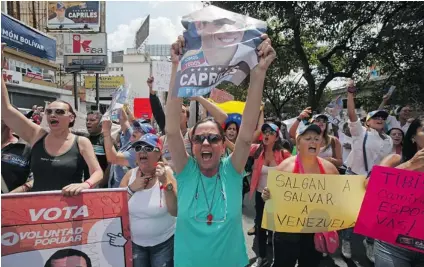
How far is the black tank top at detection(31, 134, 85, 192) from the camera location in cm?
292

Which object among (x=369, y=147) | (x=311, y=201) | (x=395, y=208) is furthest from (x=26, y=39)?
(x=395, y=208)

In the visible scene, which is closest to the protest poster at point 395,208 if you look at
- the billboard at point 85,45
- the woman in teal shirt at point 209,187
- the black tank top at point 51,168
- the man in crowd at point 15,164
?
the woman in teal shirt at point 209,187

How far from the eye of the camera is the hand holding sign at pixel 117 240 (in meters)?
2.67

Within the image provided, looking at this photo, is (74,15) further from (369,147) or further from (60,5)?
(369,147)

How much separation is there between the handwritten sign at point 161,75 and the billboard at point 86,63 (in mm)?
29622

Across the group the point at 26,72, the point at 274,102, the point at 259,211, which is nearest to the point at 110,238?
the point at 259,211

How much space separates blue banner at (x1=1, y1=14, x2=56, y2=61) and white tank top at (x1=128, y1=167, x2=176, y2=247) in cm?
2006

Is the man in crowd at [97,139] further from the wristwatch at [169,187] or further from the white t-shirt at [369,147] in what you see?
the white t-shirt at [369,147]

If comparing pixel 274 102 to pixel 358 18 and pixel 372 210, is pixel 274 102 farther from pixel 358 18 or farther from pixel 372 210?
pixel 372 210

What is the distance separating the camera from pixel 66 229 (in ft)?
8.54

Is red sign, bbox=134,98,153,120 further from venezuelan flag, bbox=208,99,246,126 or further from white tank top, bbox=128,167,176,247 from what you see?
white tank top, bbox=128,167,176,247

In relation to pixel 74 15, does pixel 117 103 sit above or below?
below

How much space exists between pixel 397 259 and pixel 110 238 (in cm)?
202

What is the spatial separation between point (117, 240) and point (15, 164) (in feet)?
4.90
